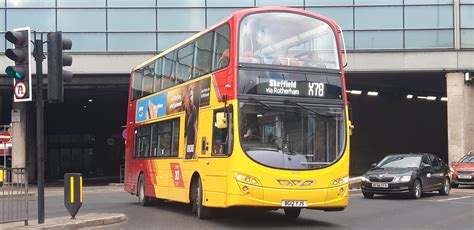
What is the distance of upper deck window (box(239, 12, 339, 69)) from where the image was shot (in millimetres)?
11547

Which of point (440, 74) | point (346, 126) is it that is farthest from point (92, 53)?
point (346, 126)

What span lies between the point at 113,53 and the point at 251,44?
19888 millimetres

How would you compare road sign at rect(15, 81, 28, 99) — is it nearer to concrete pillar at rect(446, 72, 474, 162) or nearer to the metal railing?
the metal railing

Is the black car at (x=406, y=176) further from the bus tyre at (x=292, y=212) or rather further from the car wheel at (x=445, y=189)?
the bus tyre at (x=292, y=212)

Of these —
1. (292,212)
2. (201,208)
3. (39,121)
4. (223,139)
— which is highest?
(39,121)

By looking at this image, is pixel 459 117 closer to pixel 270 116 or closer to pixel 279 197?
pixel 270 116

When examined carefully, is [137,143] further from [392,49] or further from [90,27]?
[392,49]

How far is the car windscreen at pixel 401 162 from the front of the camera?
1961cm

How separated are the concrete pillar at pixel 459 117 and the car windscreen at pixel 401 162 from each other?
10886 mm

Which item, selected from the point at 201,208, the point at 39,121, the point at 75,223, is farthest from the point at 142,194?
the point at 39,121

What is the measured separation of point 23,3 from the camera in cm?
→ 3031

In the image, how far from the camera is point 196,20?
3091 cm

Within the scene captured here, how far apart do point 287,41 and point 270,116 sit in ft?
5.35

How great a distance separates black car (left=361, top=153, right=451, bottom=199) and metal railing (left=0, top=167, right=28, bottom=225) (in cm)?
1133
